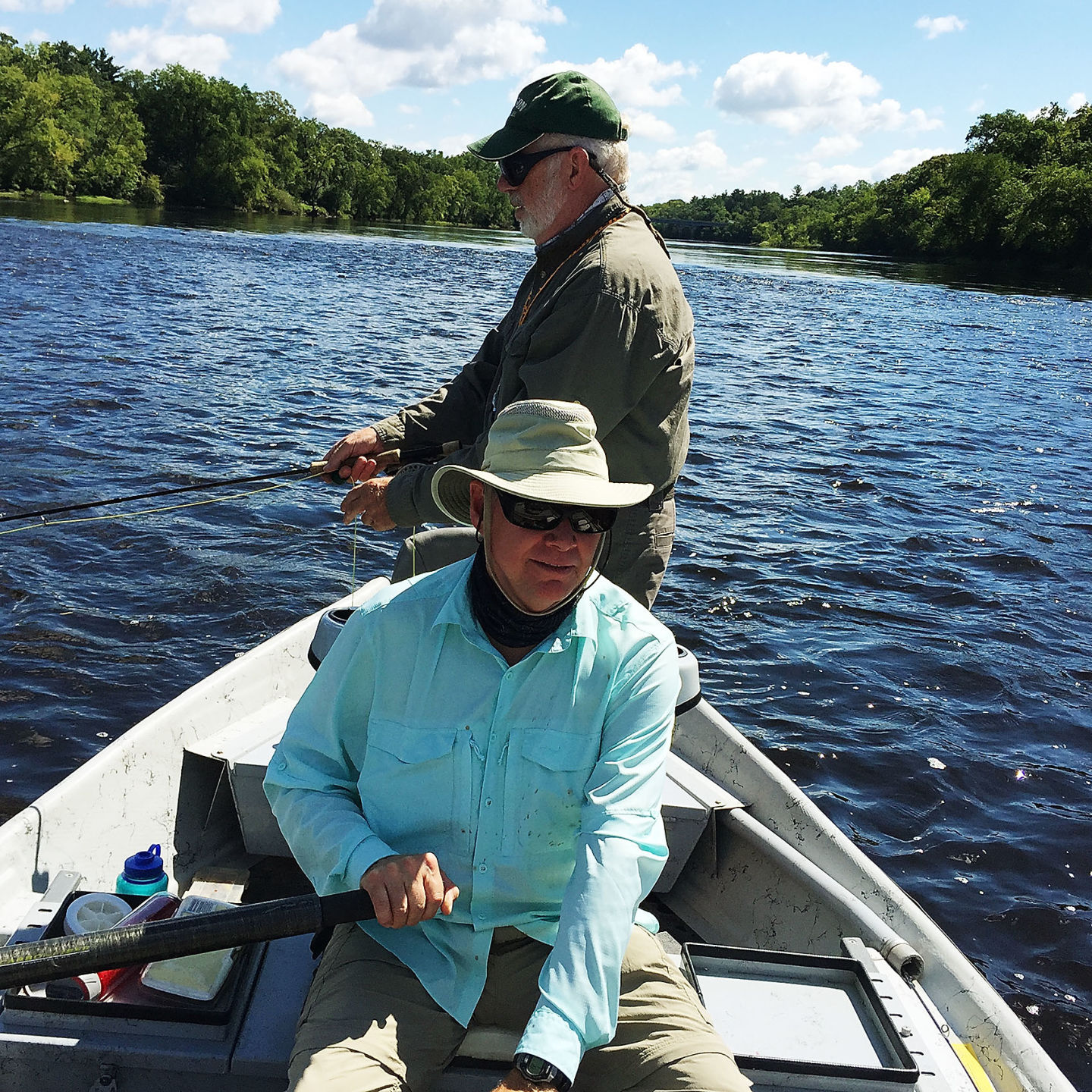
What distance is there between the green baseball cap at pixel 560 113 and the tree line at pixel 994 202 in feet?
248

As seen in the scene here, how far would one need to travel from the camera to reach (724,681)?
24.6 feet

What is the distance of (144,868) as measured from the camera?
323cm

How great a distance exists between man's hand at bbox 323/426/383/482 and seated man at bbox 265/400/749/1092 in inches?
71.1

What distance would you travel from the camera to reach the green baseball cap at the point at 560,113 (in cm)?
337

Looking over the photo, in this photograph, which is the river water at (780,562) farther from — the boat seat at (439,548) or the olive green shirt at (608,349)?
the olive green shirt at (608,349)

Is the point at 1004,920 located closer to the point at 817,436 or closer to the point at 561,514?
the point at 561,514

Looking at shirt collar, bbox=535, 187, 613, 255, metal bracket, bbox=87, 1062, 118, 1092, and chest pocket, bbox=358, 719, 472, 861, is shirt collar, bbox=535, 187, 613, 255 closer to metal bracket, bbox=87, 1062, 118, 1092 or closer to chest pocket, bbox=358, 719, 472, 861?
chest pocket, bbox=358, 719, 472, 861

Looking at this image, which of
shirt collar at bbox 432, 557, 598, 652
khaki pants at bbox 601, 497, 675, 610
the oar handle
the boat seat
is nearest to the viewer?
the oar handle

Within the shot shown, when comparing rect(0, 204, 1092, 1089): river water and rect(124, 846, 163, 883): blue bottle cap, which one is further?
rect(0, 204, 1092, 1089): river water

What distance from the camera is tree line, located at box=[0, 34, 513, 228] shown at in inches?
2586

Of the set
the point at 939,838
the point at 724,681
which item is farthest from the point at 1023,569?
the point at 939,838

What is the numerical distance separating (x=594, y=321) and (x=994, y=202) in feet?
277

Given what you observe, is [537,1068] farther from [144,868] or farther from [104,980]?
[144,868]

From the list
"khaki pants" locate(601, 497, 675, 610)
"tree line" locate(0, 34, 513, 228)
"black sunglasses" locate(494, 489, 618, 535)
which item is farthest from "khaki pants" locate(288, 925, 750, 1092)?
"tree line" locate(0, 34, 513, 228)
